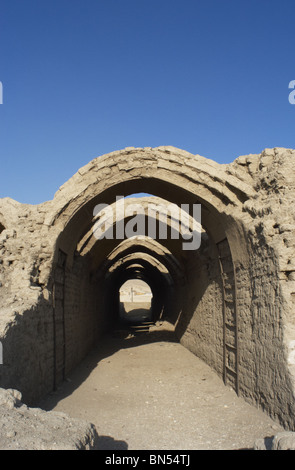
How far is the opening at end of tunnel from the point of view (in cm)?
3181

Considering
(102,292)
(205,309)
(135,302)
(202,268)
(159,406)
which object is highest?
(202,268)

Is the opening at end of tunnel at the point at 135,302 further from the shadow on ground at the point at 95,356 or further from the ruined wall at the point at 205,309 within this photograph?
the ruined wall at the point at 205,309

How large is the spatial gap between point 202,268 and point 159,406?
14.5 ft

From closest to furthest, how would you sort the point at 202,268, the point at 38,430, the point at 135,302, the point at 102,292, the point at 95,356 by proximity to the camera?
the point at 38,430 → the point at 202,268 → the point at 95,356 → the point at 102,292 → the point at 135,302

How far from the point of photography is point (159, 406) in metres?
6.52

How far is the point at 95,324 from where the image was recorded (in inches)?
529

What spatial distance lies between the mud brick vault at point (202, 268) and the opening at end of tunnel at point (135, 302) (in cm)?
2108

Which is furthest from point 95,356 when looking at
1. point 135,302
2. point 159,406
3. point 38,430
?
point 135,302

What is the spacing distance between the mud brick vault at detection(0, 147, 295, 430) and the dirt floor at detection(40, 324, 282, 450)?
1.09 ft

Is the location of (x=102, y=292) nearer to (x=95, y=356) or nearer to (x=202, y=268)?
(x=95, y=356)

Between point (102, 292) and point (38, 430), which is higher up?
point (102, 292)

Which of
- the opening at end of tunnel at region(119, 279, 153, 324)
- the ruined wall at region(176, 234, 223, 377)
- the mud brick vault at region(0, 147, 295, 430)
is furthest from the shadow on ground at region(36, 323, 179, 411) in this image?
the opening at end of tunnel at region(119, 279, 153, 324)

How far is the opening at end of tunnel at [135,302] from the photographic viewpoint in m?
31.8

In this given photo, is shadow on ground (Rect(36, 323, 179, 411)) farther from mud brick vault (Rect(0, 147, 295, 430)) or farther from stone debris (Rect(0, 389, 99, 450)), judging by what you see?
stone debris (Rect(0, 389, 99, 450))
